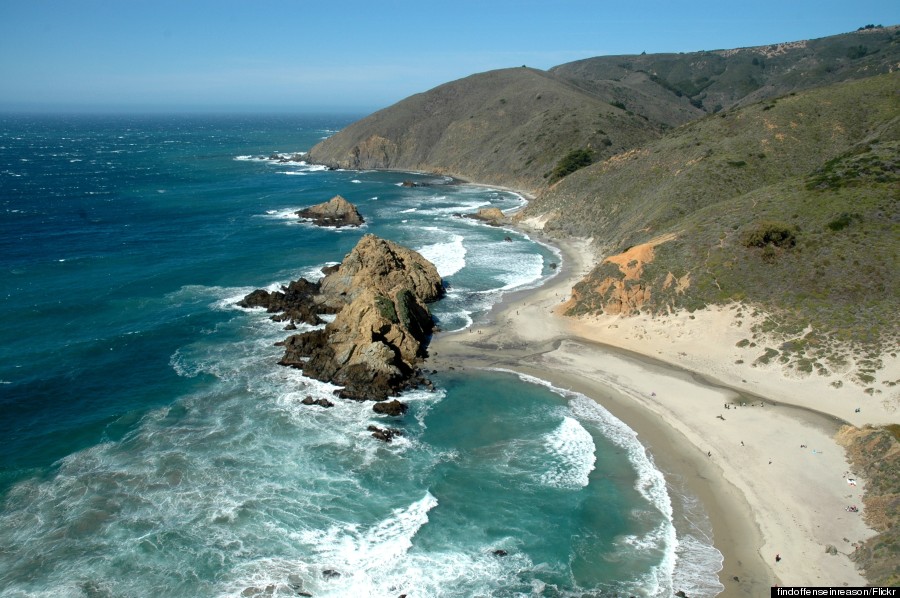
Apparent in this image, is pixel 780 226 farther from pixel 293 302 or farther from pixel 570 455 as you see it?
pixel 293 302

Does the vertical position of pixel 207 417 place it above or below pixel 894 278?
below

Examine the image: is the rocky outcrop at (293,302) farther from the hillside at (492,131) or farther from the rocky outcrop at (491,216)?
the hillside at (492,131)

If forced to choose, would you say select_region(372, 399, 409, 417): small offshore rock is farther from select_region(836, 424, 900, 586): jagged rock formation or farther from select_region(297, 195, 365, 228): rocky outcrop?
select_region(297, 195, 365, 228): rocky outcrop

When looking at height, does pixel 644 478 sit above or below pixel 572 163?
below

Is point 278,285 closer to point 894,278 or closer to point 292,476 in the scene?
point 292,476

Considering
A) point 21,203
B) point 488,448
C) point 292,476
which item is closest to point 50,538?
point 292,476

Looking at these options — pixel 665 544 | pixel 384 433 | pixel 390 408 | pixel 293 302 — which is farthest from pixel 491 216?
pixel 665 544
